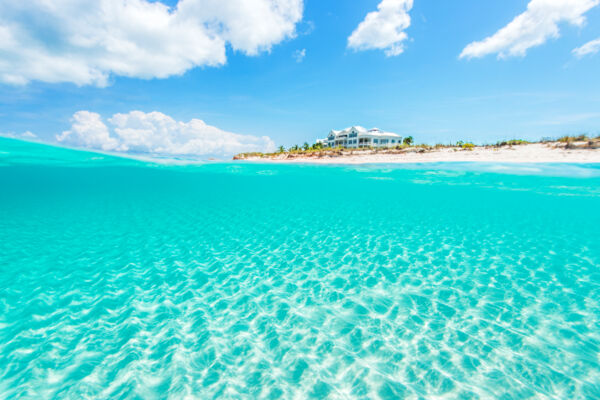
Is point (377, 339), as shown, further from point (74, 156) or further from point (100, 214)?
point (74, 156)

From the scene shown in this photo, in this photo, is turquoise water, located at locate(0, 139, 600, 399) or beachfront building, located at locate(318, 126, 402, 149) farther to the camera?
beachfront building, located at locate(318, 126, 402, 149)

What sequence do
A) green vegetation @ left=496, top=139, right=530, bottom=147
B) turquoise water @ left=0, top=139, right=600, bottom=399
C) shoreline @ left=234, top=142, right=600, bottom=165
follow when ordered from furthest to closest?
1. green vegetation @ left=496, top=139, right=530, bottom=147
2. shoreline @ left=234, top=142, right=600, bottom=165
3. turquoise water @ left=0, top=139, right=600, bottom=399

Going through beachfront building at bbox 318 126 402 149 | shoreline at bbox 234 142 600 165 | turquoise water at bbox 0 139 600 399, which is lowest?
turquoise water at bbox 0 139 600 399

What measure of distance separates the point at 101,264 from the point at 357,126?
2737 inches

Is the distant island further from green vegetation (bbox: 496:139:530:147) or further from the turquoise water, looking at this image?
the turquoise water

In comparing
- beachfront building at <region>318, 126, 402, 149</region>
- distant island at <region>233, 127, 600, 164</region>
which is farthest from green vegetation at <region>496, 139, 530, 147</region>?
beachfront building at <region>318, 126, 402, 149</region>

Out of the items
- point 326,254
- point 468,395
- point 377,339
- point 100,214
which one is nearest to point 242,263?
point 326,254

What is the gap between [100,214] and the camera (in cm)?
1419

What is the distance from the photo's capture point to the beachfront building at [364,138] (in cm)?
6481

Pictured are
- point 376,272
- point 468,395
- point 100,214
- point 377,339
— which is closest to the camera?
point 468,395

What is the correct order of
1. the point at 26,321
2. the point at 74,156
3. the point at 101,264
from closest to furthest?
the point at 26,321 → the point at 101,264 → the point at 74,156

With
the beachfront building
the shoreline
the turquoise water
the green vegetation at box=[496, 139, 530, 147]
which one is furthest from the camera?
the beachfront building

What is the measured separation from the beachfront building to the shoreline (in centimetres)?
2022

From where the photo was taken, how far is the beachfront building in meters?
64.8
